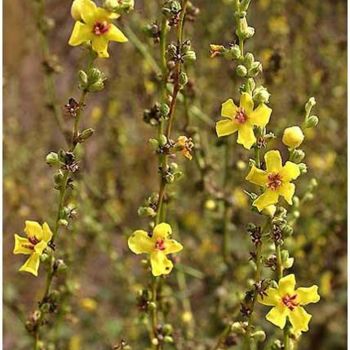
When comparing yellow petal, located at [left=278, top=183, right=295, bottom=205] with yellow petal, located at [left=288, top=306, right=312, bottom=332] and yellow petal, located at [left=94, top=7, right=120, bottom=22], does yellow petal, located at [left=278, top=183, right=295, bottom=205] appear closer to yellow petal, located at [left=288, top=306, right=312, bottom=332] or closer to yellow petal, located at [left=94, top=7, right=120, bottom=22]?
yellow petal, located at [left=288, top=306, right=312, bottom=332]

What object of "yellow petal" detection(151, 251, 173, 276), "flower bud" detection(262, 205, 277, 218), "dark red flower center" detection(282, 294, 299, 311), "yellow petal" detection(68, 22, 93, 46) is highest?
"yellow petal" detection(68, 22, 93, 46)

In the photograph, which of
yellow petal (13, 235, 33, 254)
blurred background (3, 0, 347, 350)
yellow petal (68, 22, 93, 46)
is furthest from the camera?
blurred background (3, 0, 347, 350)

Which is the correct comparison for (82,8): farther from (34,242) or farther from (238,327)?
(238,327)

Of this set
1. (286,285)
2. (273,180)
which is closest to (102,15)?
(273,180)

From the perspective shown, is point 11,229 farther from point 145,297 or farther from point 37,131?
point 145,297

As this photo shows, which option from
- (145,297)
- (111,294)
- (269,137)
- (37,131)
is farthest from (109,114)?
(269,137)

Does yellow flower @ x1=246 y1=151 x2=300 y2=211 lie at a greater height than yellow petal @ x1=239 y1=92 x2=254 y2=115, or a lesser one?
lesser

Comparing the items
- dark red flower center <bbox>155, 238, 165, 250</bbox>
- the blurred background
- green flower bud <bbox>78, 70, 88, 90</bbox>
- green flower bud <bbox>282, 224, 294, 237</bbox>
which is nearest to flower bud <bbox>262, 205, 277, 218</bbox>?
green flower bud <bbox>282, 224, 294, 237</bbox>
